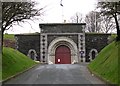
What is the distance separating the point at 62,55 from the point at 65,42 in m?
2.80

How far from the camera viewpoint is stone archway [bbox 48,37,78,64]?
47.7m

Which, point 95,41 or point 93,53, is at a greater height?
point 95,41

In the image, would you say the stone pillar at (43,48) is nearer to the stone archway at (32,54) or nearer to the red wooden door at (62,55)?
the stone archway at (32,54)

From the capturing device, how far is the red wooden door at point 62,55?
49.3 meters

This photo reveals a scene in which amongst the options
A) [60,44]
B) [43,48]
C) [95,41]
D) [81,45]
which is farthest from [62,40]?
[95,41]

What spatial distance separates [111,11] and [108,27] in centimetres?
4556

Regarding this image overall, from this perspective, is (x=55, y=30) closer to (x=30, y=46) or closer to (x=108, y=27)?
(x=30, y=46)

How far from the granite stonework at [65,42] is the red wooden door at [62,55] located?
1.00 m

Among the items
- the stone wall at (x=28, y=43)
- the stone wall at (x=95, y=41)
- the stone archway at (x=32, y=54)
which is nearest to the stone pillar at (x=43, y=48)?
the stone wall at (x=28, y=43)

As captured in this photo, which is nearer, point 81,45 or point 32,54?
point 81,45

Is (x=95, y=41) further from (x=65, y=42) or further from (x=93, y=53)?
(x=65, y=42)

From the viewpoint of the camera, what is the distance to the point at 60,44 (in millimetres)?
48531

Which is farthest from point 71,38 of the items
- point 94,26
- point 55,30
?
point 94,26

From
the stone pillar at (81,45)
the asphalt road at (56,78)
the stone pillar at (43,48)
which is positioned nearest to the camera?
the asphalt road at (56,78)
